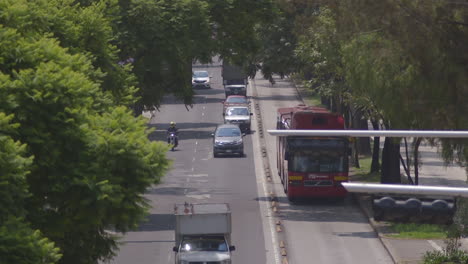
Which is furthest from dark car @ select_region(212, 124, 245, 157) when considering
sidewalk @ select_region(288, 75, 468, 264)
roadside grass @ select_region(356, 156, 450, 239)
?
roadside grass @ select_region(356, 156, 450, 239)

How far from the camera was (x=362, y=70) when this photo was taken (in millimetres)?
35438

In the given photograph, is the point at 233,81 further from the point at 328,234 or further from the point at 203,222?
the point at 203,222

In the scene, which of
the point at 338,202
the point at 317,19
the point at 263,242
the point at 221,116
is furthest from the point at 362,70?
the point at 221,116

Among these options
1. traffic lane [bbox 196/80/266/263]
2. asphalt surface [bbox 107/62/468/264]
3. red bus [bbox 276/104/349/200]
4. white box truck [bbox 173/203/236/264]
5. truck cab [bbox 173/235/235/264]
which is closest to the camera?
truck cab [bbox 173/235/235/264]

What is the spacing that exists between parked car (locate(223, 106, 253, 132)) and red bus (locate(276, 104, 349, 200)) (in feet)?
83.7

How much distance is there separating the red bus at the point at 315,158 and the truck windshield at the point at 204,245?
12.5 m

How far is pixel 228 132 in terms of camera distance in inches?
2343

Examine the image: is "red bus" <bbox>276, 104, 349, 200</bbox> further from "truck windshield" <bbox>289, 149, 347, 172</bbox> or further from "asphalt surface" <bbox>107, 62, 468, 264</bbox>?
"asphalt surface" <bbox>107, 62, 468, 264</bbox>

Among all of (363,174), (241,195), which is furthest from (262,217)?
(363,174)

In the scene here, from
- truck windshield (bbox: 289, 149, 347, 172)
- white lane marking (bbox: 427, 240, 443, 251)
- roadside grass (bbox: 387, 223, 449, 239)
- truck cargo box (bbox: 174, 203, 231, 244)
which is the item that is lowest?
roadside grass (bbox: 387, 223, 449, 239)

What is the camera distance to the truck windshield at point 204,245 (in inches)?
1122

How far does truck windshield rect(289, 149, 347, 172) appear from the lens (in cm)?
4141

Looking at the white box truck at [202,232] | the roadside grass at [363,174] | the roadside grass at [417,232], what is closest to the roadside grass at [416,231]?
the roadside grass at [417,232]

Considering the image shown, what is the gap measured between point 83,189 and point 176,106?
238ft
